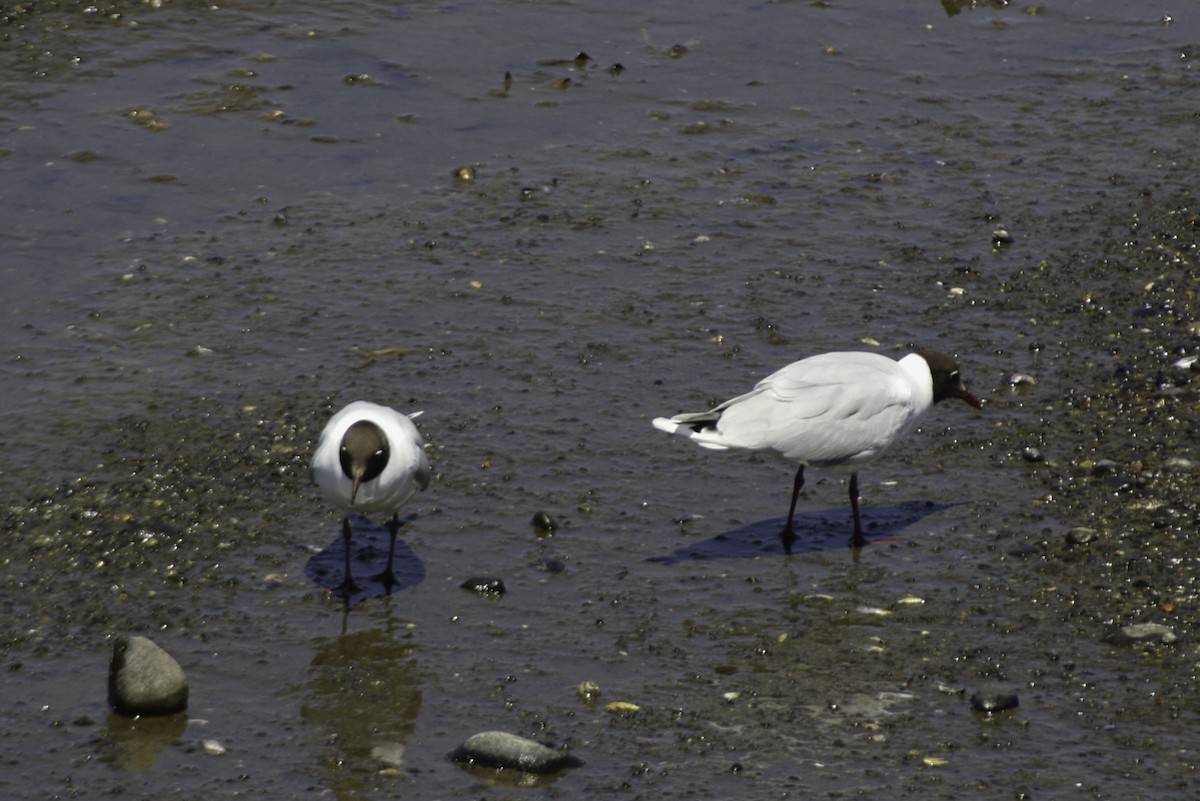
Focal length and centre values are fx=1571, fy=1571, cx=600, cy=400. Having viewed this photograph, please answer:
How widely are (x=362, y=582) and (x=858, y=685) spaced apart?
2235 mm

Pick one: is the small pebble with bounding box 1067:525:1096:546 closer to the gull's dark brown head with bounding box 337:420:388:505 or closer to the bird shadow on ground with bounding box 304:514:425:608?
the bird shadow on ground with bounding box 304:514:425:608

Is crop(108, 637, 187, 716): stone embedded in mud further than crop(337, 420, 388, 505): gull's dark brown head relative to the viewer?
No

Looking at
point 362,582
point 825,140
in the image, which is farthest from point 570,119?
point 362,582

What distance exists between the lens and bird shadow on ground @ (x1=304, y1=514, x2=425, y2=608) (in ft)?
22.6

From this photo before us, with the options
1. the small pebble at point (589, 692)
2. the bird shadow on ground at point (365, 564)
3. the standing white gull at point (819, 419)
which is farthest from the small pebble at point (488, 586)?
the standing white gull at point (819, 419)

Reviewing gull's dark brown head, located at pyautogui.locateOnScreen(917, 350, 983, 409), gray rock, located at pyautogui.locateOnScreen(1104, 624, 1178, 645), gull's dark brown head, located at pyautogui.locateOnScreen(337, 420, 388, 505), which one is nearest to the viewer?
gray rock, located at pyautogui.locateOnScreen(1104, 624, 1178, 645)

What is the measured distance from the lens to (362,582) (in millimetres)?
6969

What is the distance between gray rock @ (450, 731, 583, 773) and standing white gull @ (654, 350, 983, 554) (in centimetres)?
204

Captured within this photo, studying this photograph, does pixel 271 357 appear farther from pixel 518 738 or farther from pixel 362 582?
pixel 518 738

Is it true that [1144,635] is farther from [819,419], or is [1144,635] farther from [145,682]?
[145,682]

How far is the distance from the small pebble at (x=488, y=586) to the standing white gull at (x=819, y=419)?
1078mm

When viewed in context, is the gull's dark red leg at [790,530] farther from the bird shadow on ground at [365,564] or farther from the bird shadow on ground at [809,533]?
the bird shadow on ground at [365,564]

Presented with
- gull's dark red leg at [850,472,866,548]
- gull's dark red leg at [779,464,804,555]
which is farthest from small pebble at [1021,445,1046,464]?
gull's dark red leg at [779,464,804,555]

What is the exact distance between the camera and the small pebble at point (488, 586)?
6.79 metres
